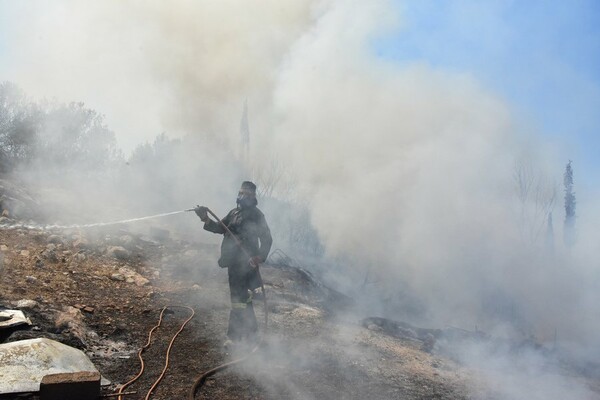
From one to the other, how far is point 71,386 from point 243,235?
215cm

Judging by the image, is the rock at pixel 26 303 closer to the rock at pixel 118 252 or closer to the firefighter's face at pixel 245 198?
the firefighter's face at pixel 245 198

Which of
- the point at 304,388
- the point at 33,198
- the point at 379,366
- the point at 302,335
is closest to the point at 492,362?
the point at 379,366

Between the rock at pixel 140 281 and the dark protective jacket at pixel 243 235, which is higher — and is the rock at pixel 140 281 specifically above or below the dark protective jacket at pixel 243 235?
below

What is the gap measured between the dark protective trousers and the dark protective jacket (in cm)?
11

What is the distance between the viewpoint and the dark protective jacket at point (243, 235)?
4.26 metres

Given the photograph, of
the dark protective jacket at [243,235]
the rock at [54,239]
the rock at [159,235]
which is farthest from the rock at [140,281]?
the rock at [159,235]

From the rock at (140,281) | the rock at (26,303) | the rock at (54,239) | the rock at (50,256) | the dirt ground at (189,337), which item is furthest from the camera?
the rock at (54,239)

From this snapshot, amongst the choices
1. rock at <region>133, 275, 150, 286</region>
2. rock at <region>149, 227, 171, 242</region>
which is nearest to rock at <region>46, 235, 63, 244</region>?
rock at <region>133, 275, 150, 286</region>

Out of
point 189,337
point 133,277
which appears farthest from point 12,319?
point 133,277

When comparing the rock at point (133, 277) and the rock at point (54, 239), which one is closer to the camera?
the rock at point (133, 277)

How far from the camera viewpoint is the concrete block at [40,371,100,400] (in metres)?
2.48

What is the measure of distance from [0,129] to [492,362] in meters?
16.9

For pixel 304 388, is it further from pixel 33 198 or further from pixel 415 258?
pixel 415 258

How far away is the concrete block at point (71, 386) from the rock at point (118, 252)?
5.44m
